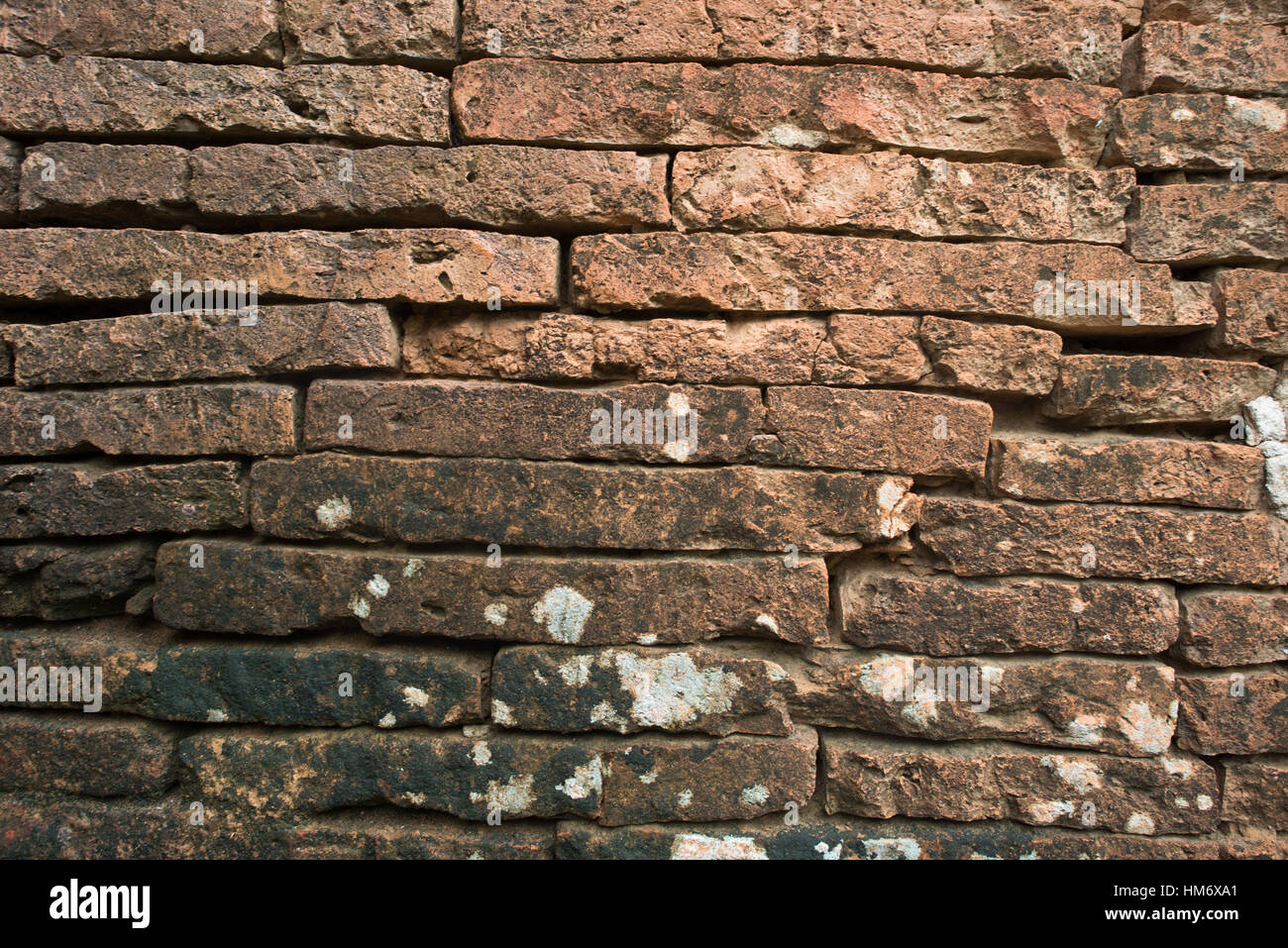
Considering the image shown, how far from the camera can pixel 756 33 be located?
2777 mm

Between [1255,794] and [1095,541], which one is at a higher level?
[1095,541]

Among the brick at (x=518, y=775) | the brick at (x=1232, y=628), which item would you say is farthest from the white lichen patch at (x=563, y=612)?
the brick at (x=1232, y=628)

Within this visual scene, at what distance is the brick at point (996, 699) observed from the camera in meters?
2.76

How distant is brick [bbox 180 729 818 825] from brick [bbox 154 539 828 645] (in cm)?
43

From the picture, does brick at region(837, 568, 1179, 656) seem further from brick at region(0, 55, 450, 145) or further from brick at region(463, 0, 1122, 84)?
brick at region(0, 55, 450, 145)

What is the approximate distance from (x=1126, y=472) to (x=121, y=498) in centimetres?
404

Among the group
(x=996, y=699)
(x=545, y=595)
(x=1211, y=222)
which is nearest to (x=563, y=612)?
(x=545, y=595)

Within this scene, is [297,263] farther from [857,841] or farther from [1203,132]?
[1203,132]

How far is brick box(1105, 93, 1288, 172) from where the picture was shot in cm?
280

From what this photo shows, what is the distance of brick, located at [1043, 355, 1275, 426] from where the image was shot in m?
2.80

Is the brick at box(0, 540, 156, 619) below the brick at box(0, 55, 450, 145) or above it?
below

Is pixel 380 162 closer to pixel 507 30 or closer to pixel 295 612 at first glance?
pixel 507 30

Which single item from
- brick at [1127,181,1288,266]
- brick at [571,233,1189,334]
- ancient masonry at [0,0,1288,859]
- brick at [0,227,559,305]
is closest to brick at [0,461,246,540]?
ancient masonry at [0,0,1288,859]

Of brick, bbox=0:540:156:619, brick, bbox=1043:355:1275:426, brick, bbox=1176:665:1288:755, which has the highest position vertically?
brick, bbox=1043:355:1275:426
